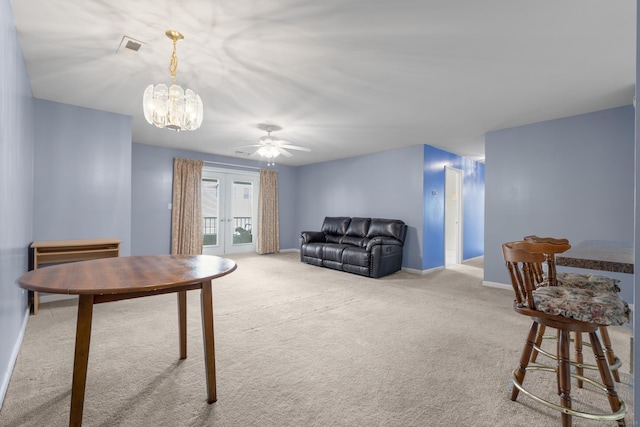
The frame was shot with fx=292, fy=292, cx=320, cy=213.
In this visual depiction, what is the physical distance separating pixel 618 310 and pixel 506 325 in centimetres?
180

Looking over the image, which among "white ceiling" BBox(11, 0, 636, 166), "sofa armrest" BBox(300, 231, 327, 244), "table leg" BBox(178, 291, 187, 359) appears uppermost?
"white ceiling" BBox(11, 0, 636, 166)

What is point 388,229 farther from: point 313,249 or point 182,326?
point 182,326

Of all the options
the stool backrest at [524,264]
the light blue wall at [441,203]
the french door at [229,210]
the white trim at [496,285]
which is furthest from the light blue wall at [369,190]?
the stool backrest at [524,264]

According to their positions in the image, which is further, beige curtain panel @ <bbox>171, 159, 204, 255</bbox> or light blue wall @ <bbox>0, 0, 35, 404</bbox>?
beige curtain panel @ <bbox>171, 159, 204, 255</bbox>

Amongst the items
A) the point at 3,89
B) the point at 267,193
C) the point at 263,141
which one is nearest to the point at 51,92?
the point at 3,89

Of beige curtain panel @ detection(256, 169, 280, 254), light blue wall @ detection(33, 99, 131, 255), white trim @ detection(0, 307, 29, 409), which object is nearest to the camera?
white trim @ detection(0, 307, 29, 409)

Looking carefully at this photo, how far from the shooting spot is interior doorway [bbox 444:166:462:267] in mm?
6664

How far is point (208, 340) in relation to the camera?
5.73 ft

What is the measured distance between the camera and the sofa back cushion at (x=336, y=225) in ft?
21.7

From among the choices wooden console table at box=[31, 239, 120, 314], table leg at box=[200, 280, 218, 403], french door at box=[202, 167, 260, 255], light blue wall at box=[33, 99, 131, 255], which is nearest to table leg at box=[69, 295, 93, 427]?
table leg at box=[200, 280, 218, 403]

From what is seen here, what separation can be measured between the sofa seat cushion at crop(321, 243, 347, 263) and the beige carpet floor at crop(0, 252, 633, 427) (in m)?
1.86

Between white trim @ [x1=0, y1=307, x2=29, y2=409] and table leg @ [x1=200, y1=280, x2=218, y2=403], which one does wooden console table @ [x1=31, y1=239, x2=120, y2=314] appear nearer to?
white trim @ [x1=0, y1=307, x2=29, y2=409]

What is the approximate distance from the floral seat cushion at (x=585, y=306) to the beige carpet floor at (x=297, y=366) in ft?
2.23

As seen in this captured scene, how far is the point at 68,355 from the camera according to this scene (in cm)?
224
